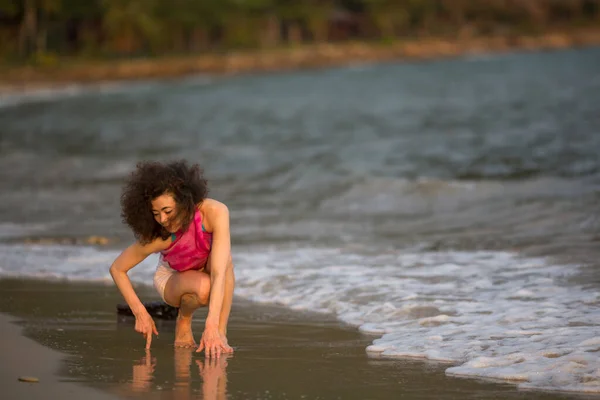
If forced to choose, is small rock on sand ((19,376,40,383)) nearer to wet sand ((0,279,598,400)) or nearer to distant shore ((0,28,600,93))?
wet sand ((0,279,598,400))

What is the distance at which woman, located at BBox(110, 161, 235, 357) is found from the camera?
580 centimetres

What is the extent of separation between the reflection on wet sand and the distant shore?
5848cm

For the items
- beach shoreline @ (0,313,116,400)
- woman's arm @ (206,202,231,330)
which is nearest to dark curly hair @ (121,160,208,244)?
woman's arm @ (206,202,231,330)

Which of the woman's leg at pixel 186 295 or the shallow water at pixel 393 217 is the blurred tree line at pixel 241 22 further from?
the woman's leg at pixel 186 295

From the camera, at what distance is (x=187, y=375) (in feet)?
18.4

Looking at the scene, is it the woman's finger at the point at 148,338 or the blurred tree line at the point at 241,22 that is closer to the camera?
the woman's finger at the point at 148,338

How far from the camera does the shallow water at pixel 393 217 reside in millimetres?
6902

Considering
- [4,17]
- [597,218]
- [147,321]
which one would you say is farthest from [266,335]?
[4,17]

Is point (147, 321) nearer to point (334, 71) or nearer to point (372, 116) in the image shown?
point (372, 116)

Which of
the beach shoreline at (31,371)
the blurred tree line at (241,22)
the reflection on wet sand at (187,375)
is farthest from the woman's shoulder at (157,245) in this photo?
the blurred tree line at (241,22)

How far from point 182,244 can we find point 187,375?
2.67ft

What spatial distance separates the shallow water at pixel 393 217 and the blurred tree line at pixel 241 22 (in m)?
50.1

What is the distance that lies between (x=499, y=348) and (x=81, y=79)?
2798 inches

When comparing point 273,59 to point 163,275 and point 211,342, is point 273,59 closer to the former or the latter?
point 163,275
